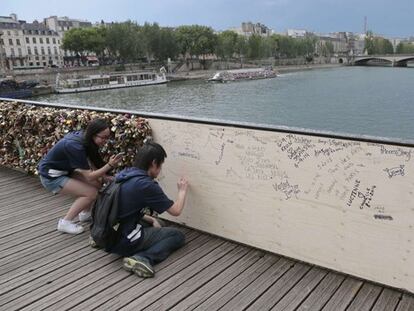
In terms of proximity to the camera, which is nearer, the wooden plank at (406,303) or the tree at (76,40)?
the wooden plank at (406,303)

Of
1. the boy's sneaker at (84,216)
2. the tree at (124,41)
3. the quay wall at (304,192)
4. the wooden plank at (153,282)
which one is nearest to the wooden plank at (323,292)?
the quay wall at (304,192)

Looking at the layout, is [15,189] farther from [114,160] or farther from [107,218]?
[107,218]

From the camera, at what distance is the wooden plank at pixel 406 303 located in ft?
10.1

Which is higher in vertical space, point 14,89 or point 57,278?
point 57,278

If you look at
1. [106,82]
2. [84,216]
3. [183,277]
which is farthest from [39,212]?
[106,82]

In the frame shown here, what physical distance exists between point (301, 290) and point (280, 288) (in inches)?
6.5

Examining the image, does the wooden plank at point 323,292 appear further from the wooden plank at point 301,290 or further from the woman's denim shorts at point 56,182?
the woman's denim shorts at point 56,182

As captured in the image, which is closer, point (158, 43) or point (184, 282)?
point (184, 282)

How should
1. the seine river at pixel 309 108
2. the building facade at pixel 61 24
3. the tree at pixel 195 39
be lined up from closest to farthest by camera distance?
1. the seine river at pixel 309 108
2. the tree at pixel 195 39
3. the building facade at pixel 61 24

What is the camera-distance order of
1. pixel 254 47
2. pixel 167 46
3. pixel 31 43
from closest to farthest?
pixel 167 46, pixel 31 43, pixel 254 47

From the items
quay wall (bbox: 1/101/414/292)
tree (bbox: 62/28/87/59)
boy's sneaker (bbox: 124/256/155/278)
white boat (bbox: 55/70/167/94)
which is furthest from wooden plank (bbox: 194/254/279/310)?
tree (bbox: 62/28/87/59)

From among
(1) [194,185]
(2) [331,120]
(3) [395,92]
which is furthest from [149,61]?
(1) [194,185]

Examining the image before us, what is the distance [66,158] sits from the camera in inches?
185

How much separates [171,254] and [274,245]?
985 mm
